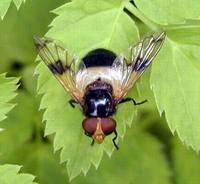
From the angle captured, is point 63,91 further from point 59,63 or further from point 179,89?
point 179,89

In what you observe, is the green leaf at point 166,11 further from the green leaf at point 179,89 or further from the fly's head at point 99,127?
the fly's head at point 99,127

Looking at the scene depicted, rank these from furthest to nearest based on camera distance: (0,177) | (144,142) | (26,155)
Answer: (144,142)
(26,155)
(0,177)

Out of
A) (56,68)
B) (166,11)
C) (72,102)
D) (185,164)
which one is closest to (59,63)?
(56,68)

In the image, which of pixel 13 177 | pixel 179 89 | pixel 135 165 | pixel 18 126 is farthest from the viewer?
pixel 135 165

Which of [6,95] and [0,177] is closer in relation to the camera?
[0,177]

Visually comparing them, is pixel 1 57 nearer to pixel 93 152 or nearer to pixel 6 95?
pixel 6 95

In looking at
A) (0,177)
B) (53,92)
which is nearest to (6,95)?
(53,92)
